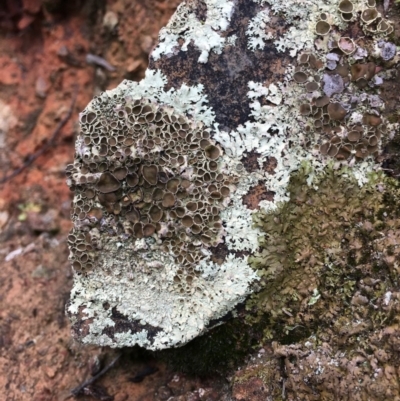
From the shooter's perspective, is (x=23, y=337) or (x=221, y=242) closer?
(x=221, y=242)

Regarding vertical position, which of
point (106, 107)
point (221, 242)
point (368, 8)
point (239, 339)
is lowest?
point (239, 339)

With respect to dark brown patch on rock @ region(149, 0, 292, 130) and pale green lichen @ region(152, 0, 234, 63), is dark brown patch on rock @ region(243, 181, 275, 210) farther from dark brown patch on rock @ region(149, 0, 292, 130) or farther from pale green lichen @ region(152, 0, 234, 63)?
pale green lichen @ region(152, 0, 234, 63)

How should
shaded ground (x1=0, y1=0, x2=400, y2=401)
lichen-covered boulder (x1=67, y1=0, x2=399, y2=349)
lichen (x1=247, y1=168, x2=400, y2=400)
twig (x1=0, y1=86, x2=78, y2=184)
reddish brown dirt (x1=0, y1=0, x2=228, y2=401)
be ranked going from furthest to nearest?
1. twig (x1=0, y1=86, x2=78, y2=184)
2. reddish brown dirt (x1=0, y1=0, x2=228, y2=401)
3. shaded ground (x1=0, y1=0, x2=400, y2=401)
4. lichen-covered boulder (x1=67, y1=0, x2=399, y2=349)
5. lichen (x1=247, y1=168, x2=400, y2=400)

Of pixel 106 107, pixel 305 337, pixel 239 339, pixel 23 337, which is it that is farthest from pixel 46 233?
pixel 305 337

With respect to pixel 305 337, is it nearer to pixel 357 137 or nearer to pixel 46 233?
pixel 357 137

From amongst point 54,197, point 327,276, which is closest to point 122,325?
point 327,276

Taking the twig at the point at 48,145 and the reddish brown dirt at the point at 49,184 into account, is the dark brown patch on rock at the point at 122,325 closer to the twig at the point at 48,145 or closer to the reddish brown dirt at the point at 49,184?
the reddish brown dirt at the point at 49,184

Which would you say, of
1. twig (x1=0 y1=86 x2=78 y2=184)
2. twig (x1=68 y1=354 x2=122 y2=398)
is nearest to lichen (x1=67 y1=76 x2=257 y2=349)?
twig (x1=68 y1=354 x2=122 y2=398)

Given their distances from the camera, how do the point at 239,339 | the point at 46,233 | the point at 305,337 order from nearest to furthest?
the point at 305,337 < the point at 239,339 < the point at 46,233
